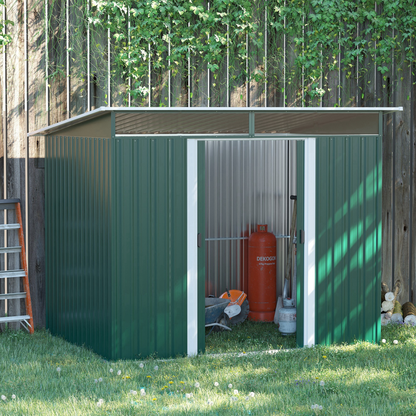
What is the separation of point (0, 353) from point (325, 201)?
3.40 meters

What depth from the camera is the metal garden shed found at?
570 cm

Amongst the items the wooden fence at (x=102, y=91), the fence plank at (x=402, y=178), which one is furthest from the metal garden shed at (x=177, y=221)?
the fence plank at (x=402, y=178)

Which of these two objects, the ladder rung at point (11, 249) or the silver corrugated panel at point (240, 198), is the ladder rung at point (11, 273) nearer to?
the ladder rung at point (11, 249)

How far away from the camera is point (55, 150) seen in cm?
690

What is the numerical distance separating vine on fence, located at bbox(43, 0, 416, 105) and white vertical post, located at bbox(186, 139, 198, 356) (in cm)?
185

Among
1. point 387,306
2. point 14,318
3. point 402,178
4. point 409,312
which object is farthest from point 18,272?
point 402,178

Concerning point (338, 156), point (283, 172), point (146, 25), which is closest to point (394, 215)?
point (283, 172)

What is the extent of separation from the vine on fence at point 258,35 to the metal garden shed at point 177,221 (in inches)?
57.0

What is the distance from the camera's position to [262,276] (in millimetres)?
7676

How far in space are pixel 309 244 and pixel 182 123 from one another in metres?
1.68

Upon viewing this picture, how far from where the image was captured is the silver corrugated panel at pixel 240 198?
780 centimetres

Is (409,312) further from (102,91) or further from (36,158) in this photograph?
(36,158)

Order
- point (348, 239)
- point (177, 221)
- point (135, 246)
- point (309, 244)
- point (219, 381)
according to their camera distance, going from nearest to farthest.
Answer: point (219, 381) < point (135, 246) < point (177, 221) < point (309, 244) < point (348, 239)

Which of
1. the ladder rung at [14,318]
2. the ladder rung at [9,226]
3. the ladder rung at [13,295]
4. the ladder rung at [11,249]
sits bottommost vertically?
the ladder rung at [14,318]
